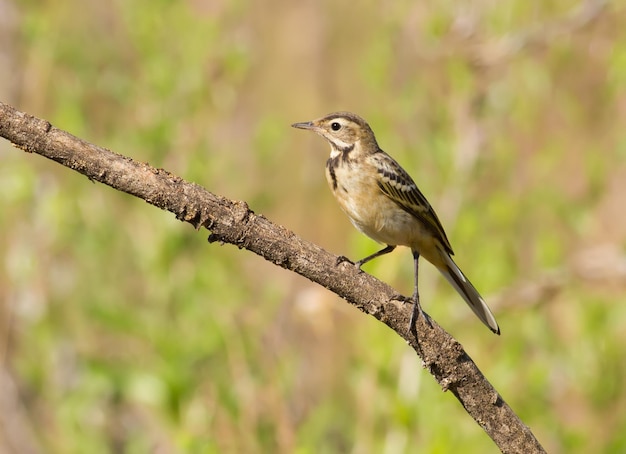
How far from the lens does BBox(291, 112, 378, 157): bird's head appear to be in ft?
17.6

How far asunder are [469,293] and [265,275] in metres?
3.46

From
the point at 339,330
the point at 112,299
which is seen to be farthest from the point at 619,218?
the point at 112,299

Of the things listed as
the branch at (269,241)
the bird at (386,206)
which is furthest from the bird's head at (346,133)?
the branch at (269,241)

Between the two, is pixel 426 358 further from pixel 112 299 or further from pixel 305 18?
pixel 305 18

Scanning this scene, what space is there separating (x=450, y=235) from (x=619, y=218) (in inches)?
142

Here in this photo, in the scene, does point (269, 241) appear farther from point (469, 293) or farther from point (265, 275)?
point (265, 275)

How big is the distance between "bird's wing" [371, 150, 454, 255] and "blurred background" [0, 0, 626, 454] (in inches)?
29.3

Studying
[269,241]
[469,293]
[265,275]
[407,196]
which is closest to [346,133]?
[407,196]

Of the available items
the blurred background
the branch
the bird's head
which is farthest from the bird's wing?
the branch

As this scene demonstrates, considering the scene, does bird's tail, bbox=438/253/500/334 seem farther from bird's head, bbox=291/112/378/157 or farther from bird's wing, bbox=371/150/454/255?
bird's head, bbox=291/112/378/157

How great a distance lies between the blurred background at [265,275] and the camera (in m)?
5.96

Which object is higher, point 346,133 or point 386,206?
point 346,133

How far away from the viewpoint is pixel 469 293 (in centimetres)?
491

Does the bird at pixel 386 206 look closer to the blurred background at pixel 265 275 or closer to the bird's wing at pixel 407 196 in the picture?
the bird's wing at pixel 407 196
